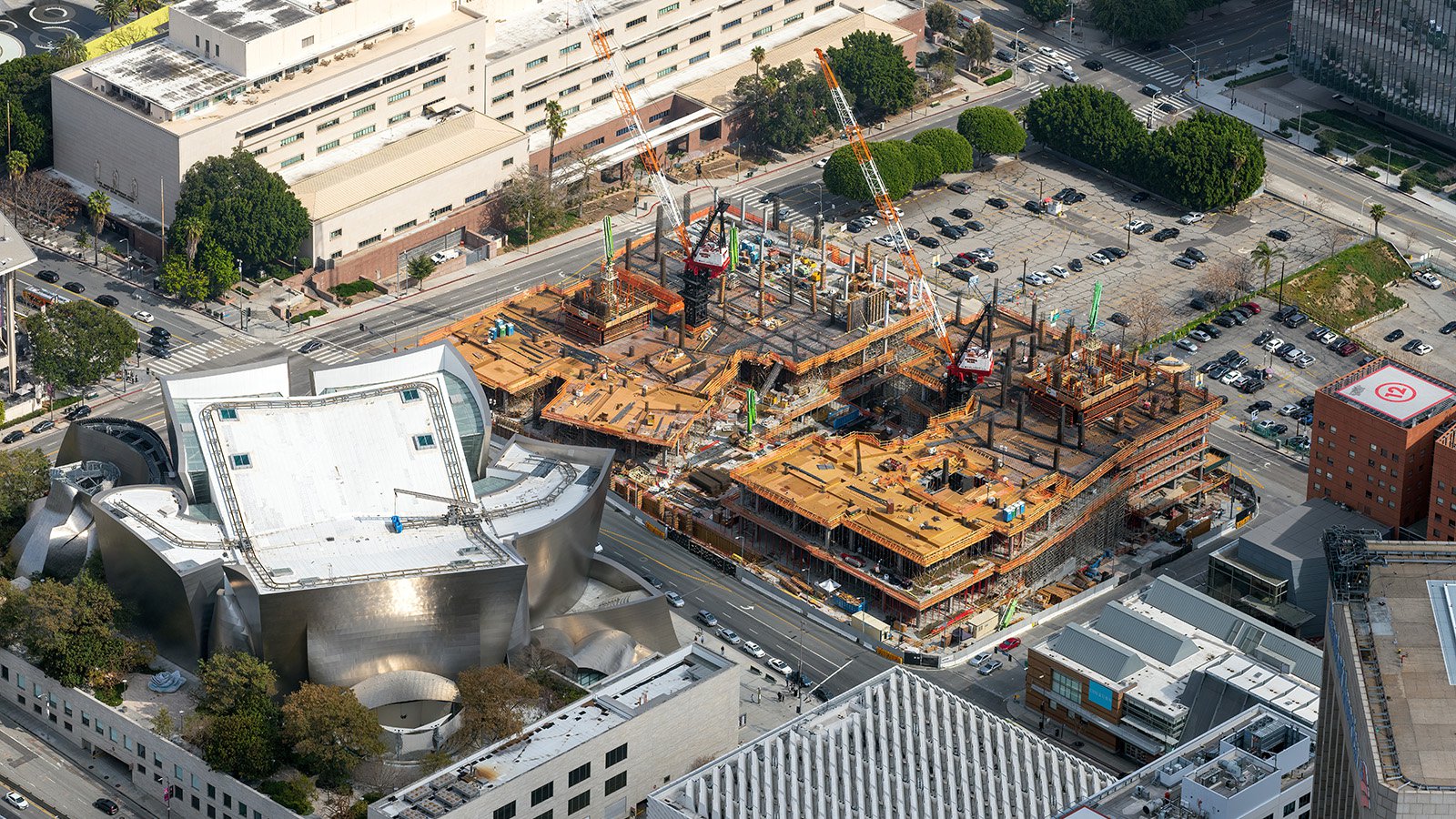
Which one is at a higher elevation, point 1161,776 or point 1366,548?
point 1366,548

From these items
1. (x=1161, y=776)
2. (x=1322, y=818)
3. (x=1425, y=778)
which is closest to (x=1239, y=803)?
(x=1161, y=776)

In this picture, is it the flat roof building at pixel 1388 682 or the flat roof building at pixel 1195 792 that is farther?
the flat roof building at pixel 1195 792

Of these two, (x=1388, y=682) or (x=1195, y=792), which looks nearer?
(x=1388, y=682)

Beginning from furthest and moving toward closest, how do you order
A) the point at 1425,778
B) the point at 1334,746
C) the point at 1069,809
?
the point at 1069,809 < the point at 1334,746 < the point at 1425,778

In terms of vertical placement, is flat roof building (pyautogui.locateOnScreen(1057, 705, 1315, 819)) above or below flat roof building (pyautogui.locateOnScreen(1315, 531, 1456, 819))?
below

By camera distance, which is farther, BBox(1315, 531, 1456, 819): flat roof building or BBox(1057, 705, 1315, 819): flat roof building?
BBox(1057, 705, 1315, 819): flat roof building

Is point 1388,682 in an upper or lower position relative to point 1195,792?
upper

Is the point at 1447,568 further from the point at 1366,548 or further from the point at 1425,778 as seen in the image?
the point at 1425,778

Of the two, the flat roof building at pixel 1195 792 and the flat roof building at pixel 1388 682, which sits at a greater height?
the flat roof building at pixel 1388 682
